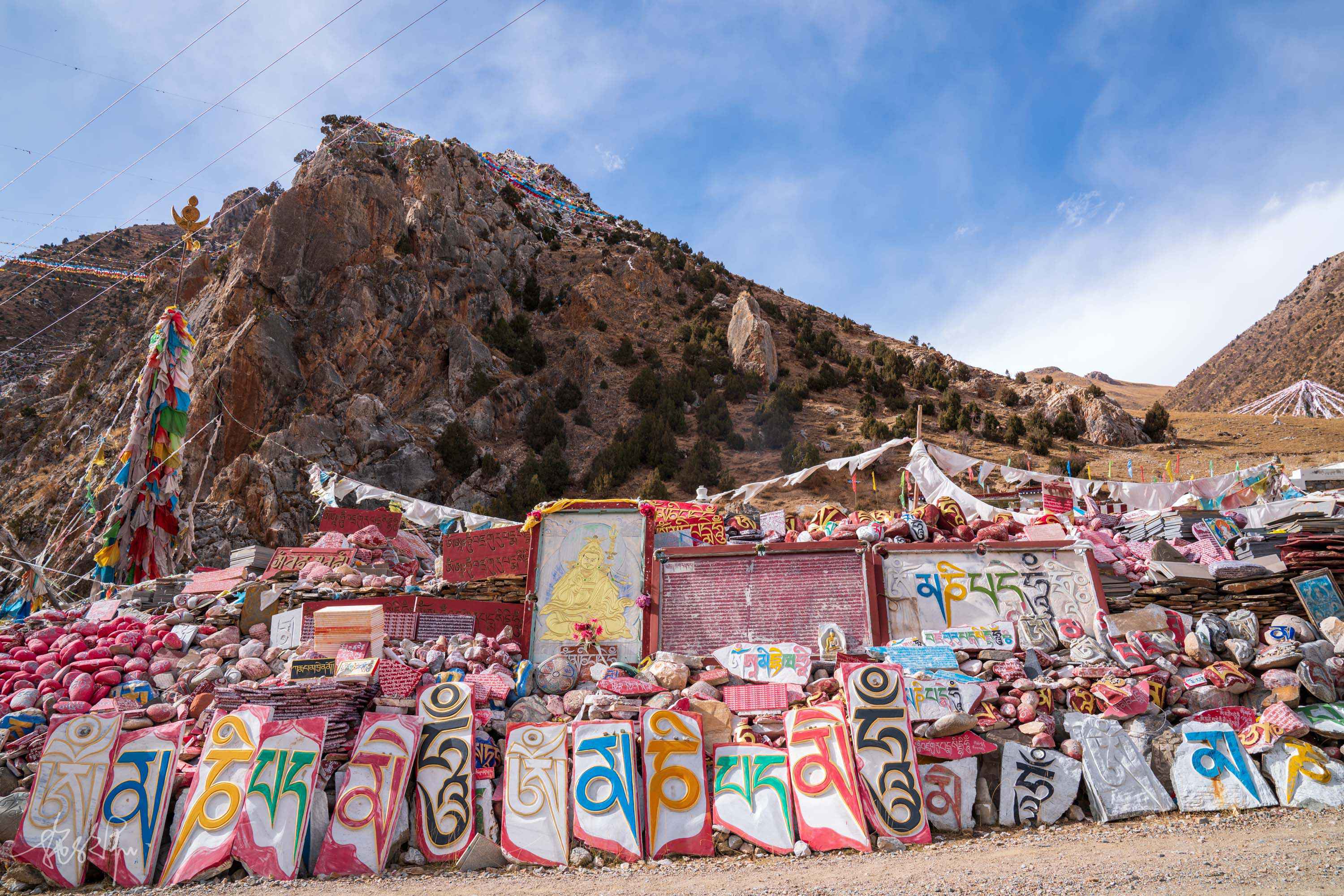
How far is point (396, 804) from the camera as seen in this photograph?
6328 millimetres

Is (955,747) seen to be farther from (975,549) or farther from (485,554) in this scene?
(485,554)

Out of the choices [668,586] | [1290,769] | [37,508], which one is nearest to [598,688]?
[668,586]

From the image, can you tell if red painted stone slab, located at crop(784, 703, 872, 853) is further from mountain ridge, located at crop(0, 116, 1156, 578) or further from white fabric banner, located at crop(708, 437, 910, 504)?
mountain ridge, located at crop(0, 116, 1156, 578)

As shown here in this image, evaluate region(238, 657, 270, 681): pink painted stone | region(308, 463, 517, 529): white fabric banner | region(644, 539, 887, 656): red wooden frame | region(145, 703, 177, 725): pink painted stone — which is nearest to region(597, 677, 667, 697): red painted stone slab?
region(644, 539, 887, 656): red wooden frame

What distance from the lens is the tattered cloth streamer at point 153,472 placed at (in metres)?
13.2

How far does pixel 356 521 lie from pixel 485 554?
3698 mm

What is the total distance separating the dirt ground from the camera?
497 cm

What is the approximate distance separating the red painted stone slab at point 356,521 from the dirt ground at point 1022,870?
22.2ft

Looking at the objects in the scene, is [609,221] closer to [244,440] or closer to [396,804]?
[244,440]

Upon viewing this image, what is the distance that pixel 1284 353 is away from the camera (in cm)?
5266

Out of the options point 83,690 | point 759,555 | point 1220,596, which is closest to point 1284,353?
point 1220,596

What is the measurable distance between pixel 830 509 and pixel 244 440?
25.4 m

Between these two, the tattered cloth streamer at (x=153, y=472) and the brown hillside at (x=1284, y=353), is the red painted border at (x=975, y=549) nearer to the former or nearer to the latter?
the tattered cloth streamer at (x=153, y=472)

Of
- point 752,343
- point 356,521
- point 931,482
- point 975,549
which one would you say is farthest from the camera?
point 752,343
